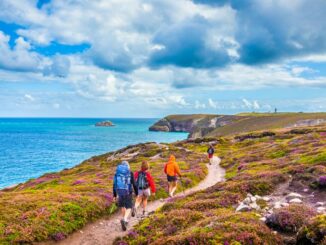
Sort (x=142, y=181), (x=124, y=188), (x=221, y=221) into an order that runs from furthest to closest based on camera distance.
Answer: (x=142, y=181) → (x=124, y=188) → (x=221, y=221)

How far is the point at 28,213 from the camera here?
19.1 meters

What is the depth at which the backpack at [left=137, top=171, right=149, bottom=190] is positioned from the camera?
798 inches

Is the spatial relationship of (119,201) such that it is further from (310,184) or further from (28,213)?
(310,184)

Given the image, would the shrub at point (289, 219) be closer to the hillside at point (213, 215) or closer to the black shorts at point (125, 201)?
the hillside at point (213, 215)

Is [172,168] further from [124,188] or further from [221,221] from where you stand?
[221,221]

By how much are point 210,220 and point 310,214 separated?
4.45m

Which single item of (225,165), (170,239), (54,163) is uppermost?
(170,239)

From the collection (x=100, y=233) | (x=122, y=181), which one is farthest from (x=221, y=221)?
(x=100, y=233)

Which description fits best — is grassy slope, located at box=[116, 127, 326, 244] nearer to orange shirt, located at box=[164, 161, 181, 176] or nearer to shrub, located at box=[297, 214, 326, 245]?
shrub, located at box=[297, 214, 326, 245]

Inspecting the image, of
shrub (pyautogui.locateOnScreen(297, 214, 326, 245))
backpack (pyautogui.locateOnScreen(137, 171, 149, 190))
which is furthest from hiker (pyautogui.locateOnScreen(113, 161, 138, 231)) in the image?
shrub (pyautogui.locateOnScreen(297, 214, 326, 245))

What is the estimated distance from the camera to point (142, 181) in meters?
20.3

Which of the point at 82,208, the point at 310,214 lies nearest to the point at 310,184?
the point at 310,214

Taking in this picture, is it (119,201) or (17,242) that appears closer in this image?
(17,242)

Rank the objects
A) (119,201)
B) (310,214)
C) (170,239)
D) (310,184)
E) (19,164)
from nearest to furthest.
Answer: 1. (170,239)
2. (310,214)
3. (119,201)
4. (310,184)
5. (19,164)
